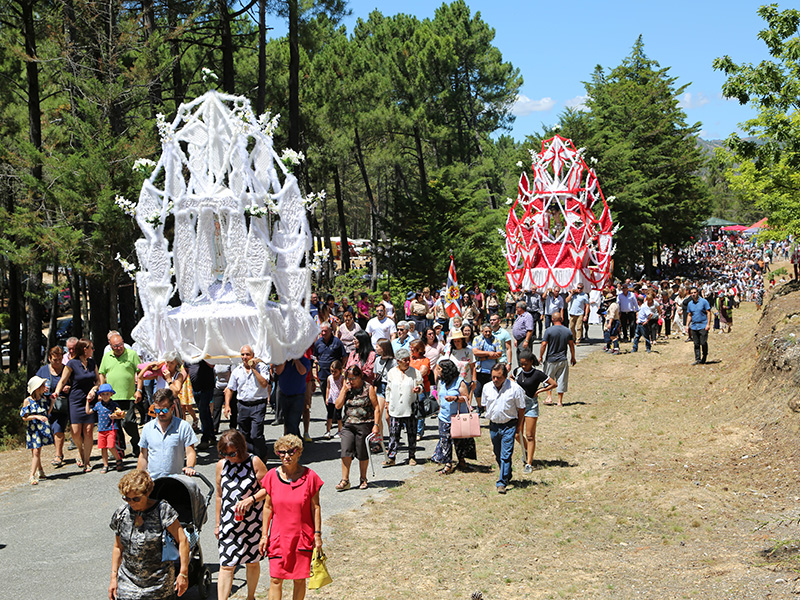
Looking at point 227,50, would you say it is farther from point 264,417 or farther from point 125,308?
point 264,417

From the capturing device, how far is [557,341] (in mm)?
13945

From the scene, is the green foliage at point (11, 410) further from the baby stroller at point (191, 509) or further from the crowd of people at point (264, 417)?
the baby stroller at point (191, 509)

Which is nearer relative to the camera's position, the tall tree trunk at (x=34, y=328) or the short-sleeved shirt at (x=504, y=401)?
the short-sleeved shirt at (x=504, y=401)

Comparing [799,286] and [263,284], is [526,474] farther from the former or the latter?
[799,286]

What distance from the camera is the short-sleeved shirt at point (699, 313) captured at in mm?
18125

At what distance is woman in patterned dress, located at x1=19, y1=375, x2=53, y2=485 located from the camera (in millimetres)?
10617

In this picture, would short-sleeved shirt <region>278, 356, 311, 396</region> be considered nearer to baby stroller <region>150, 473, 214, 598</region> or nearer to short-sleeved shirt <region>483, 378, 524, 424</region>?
short-sleeved shirt <region>483, 378, 524, 424</region>

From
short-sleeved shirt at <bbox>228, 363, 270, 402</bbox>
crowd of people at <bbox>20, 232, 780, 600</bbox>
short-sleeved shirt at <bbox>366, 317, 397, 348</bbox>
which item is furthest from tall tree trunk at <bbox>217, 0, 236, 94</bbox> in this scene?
short-sleeved shirt at <bbox>228, 363, 270, 402</bbox>

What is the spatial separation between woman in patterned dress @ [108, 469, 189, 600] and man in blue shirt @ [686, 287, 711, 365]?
14923 mm

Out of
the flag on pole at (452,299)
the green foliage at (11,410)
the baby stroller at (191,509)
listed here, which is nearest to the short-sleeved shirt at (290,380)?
the baby stroller at (191,509)

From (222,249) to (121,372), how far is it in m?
2.16

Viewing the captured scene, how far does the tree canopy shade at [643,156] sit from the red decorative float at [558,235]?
13.6 m

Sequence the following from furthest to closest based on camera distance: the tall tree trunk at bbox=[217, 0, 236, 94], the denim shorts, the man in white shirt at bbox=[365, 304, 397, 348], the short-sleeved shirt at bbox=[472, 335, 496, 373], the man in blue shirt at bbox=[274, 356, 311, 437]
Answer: the tall tree trunk at bbox=[217, 0, 236, 94] → the man in white shirt at bbox=[365, 304, 397, 348] → the short-sleeved shirt at bbox=[472, 335, 496, 373] → the man in blue shirt at bbox=[274, 356, 311, 437] → the denim shorts

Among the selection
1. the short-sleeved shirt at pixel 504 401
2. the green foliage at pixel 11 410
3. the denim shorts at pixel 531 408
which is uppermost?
the short-sleeved shirt at pixel 504 401
